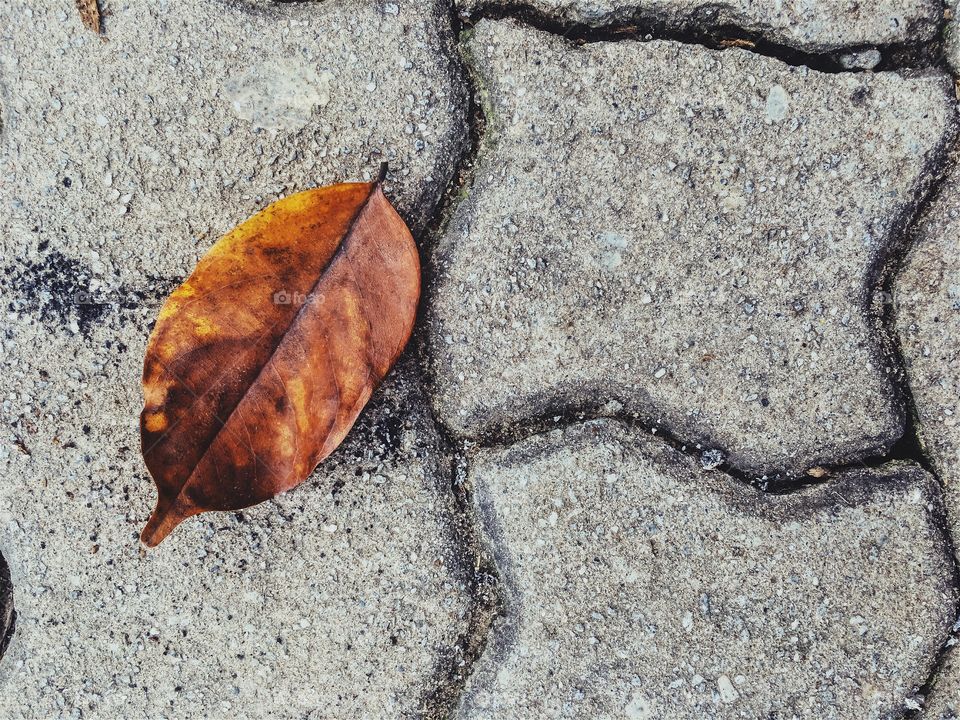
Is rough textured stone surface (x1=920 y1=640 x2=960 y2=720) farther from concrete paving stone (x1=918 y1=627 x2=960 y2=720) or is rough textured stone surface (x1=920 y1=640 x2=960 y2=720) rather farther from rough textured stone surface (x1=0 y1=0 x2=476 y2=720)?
rough textured stone surface (x1=0 y1=0 x2=476 y2=720)

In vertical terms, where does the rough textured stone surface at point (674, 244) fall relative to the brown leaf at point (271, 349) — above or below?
above

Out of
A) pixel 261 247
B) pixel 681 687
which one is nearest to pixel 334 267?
pixel 261 247

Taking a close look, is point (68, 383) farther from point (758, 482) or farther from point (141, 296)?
point (758, 482)

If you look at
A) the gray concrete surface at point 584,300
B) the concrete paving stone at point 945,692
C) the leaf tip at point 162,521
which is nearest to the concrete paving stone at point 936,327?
the gray concrete surface at point 584,300

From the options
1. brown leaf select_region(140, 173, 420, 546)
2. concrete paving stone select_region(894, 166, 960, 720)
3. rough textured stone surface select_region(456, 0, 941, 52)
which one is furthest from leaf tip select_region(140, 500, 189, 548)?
concrete paving stone select_region(894, 166, 960, 720)

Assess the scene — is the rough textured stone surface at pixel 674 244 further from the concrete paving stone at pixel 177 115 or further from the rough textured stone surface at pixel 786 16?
the concrete paving stone at pixel 177 115

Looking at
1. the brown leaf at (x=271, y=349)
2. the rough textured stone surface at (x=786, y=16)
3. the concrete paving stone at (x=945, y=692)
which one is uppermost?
the rough textured stone surface at (x=786, y=16)

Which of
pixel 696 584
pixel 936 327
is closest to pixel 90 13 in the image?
pixel 696 584
